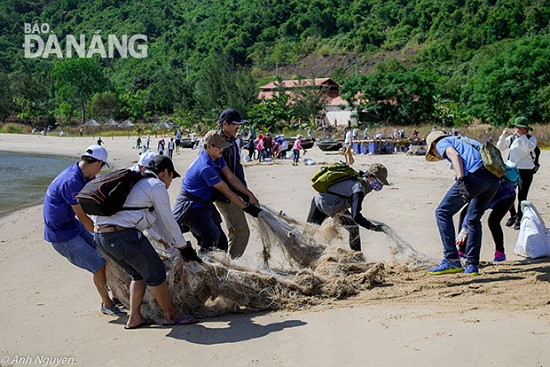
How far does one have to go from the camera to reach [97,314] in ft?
18.6

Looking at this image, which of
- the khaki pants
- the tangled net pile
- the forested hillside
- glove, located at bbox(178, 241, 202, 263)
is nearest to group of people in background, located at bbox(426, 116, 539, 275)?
the tangled net pile

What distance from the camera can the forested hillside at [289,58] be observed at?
45.0 metres

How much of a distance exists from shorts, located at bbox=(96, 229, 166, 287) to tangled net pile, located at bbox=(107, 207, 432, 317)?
1.23ft

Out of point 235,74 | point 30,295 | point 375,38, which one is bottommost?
point 30,295

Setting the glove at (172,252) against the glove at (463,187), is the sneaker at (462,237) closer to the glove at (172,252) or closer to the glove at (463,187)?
the glove at (463,187)

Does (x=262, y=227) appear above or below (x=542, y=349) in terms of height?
above

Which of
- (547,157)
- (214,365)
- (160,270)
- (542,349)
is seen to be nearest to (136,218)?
(160,270)

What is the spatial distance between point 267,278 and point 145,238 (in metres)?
1.31

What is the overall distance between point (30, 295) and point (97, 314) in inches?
55.9

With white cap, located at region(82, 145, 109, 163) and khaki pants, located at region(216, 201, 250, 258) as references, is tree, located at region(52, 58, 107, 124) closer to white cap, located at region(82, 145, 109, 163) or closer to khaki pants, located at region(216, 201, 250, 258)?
khaki pants, located at region(216, 201, 250, 258)

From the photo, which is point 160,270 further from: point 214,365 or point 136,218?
point 214,365

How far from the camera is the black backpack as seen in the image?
4625 mm

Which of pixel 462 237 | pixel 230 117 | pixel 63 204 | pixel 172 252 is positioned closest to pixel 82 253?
pixel 63 204

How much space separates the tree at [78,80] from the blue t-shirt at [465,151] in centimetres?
9922
